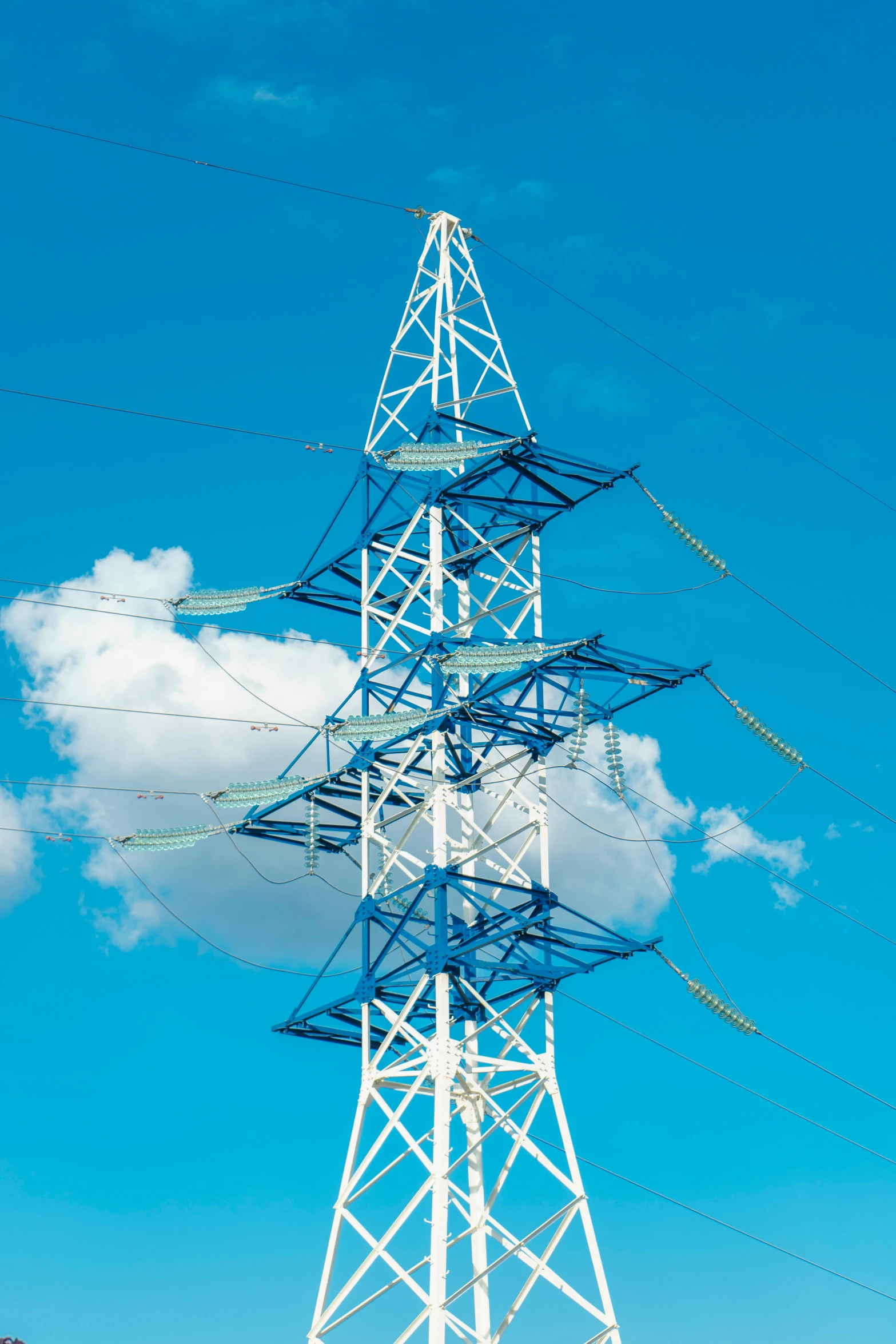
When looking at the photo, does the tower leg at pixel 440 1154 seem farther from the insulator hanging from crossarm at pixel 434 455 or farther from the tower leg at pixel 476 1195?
the insulator hanging from crossarm at pixel 434 455

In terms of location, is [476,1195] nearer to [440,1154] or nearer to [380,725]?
[440,1154]

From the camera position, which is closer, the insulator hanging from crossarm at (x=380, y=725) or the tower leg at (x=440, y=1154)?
the tower leg at (x=440, y=1154)

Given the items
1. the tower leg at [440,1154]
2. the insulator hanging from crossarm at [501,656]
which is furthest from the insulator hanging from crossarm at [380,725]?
the tower leg at [440,1154]

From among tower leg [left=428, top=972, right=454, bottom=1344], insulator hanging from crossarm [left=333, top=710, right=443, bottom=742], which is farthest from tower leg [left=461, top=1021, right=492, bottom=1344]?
insulator hanging from crossarm [left=333, top=710, right=443, bottom=742]

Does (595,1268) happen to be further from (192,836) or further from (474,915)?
(192,836)

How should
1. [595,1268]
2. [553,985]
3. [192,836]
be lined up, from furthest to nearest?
[192,836]
[553,985]
[595,1268]

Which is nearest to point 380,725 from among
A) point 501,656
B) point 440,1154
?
point 501,656

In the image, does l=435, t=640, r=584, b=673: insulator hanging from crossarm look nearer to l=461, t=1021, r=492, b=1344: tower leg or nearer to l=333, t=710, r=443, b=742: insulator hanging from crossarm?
l=333, t=710, r=443, b=742: insulator hanging from crossarm

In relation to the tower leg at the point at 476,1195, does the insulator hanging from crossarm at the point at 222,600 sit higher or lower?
higher

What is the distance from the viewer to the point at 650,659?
51500mm

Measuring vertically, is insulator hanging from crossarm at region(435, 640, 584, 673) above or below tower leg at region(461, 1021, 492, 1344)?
above

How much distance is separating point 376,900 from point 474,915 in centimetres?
335

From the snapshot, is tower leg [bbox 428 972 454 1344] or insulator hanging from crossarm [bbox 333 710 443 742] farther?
insulator hanging from crossarm [bbox 333 710 443 742]

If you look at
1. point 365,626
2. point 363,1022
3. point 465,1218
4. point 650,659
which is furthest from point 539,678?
point 465,1218
